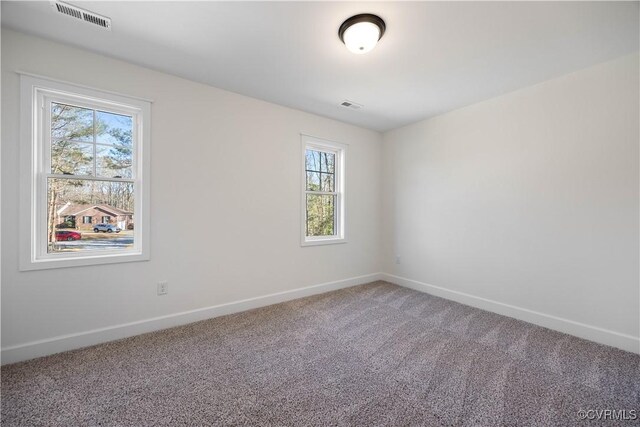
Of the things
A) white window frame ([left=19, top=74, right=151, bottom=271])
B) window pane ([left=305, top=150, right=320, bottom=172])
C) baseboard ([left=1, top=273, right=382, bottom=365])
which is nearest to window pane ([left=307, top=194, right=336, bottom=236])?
window pane ([left=305, top=150, right=320, bottom=172])

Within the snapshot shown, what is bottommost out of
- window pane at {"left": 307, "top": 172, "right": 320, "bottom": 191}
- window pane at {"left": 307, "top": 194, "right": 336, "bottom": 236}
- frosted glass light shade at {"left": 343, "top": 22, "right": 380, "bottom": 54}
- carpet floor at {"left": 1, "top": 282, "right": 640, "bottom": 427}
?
carpet floor at {"left": 1, "top": 282, "right": 640, "bottom": 427}

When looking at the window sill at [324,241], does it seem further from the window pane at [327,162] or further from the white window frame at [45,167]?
the white window frame at [45,167]

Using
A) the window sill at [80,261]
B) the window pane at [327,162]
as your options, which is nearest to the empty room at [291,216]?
the window sill at [80,261]

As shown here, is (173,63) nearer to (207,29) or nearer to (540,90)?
(207,29)

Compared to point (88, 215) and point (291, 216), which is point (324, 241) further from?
point (88, 215)

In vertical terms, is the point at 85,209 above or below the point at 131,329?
above

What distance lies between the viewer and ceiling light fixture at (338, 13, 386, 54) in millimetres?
1868

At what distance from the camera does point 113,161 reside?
2506 millimetres

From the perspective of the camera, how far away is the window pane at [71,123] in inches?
89.8

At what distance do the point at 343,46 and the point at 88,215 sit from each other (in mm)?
2668

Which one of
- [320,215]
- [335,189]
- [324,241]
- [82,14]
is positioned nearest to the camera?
[82,14]

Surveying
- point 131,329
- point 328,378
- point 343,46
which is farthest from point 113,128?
point 328,378

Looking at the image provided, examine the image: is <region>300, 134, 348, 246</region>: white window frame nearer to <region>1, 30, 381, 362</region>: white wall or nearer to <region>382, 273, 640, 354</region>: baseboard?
<region>1, 30, 381, 362</region>: white wall

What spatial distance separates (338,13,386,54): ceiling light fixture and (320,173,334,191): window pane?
2135 millimetres
